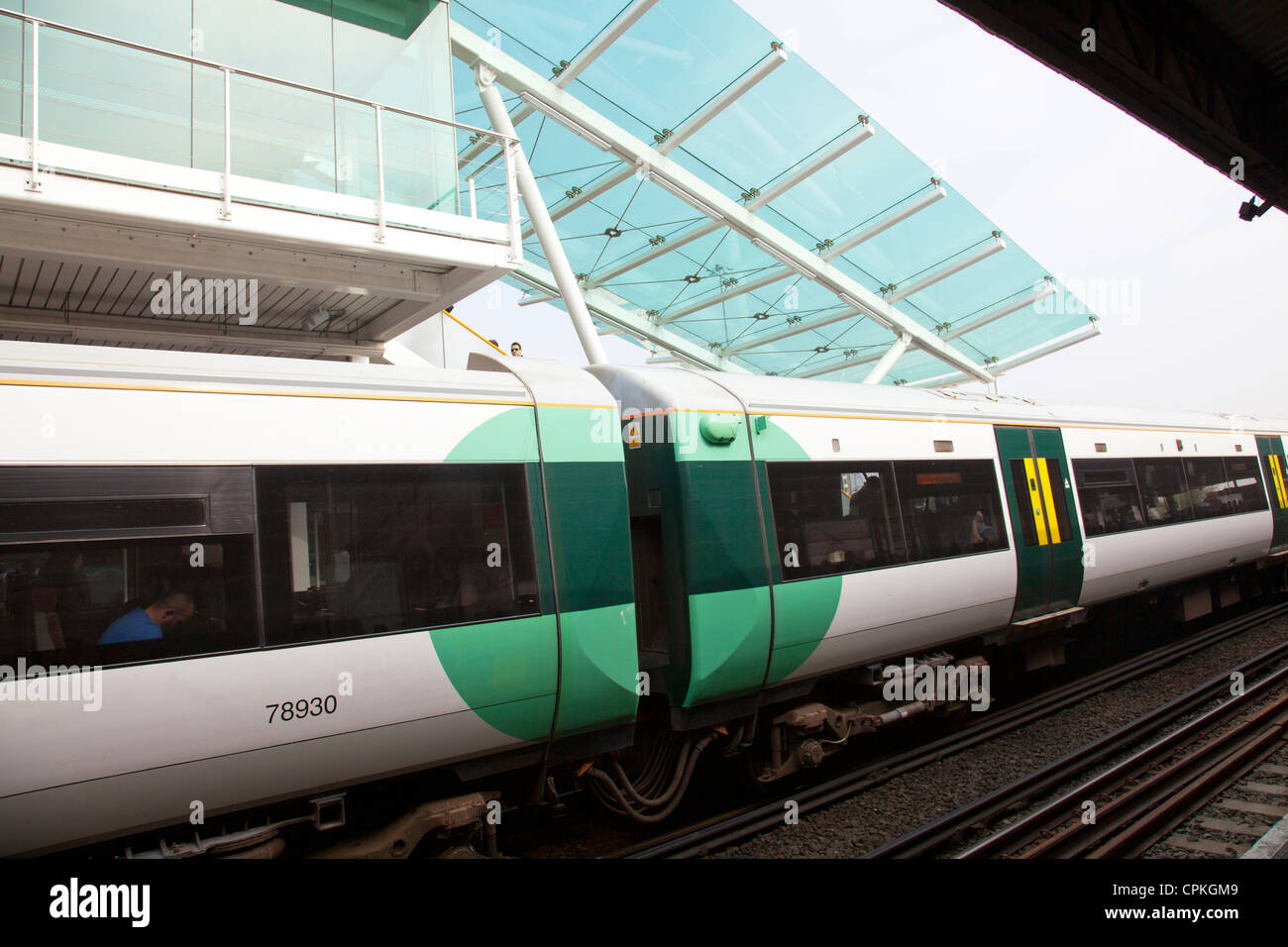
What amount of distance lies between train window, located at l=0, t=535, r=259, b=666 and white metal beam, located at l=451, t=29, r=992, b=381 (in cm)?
1111

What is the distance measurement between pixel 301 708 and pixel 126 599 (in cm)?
96

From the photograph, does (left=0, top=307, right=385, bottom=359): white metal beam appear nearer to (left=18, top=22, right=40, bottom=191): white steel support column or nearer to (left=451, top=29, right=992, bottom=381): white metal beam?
(left=18, top=22, right=40, bottom=191): white steel support column

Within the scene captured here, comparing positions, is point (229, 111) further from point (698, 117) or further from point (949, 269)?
point (949, 269)

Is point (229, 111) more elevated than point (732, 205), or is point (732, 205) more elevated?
point (732, 205)

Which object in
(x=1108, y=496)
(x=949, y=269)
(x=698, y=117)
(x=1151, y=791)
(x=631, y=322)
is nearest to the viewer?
(x=1151, y=791)

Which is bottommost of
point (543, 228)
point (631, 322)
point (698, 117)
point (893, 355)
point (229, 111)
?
point (229, 111)

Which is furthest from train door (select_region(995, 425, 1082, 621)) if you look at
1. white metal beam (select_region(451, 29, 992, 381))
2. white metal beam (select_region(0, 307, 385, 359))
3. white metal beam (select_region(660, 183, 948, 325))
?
white metal beam (select_region(660, 183, 948, 325))

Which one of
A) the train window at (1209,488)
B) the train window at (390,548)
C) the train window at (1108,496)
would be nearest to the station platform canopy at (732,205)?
the train window at (390,548)

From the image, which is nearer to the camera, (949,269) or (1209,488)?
(1209,488)

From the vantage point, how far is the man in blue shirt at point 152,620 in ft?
12.0

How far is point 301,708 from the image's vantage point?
405 cm

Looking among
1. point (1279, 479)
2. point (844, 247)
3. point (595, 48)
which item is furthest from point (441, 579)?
point (844, 247)

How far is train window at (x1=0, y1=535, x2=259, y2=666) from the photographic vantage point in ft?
11.4
